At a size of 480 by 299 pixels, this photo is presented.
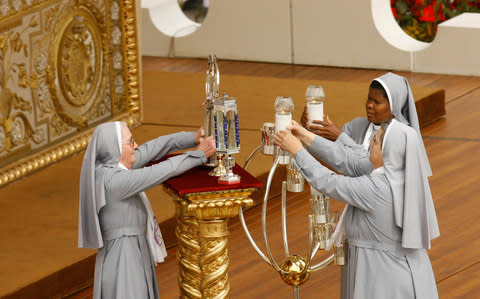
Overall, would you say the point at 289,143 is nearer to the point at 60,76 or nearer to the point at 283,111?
the point at 283,111

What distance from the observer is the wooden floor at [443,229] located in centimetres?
724

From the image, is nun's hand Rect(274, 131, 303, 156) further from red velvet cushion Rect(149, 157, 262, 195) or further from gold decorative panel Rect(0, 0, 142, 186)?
gold decorative panel Rect(0, 0, 142, 186)

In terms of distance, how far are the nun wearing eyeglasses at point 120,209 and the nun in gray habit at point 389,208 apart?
2.18 feet

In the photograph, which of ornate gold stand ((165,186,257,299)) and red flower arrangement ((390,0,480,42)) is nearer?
ornate gold stand ((165,186,257,299))

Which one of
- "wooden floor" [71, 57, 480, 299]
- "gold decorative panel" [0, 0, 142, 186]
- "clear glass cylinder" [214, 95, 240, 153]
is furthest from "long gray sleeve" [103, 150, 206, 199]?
"gold decorative panel" [0, 0, 142, 186]

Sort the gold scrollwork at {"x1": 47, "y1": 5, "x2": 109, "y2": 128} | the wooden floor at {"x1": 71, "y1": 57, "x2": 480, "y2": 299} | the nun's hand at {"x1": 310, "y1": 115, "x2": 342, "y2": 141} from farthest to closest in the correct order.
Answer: the gold scrollwork at {"x1": 47, "y1": 5, "x2": 109, "y2": 128}, the wooden floor at {"x1": 71, "y1": 57, "x2": 480, "y2": 299}, the nun's hand at {"x1": 310, "y1": 115, "x2": 342, "y2": 141}

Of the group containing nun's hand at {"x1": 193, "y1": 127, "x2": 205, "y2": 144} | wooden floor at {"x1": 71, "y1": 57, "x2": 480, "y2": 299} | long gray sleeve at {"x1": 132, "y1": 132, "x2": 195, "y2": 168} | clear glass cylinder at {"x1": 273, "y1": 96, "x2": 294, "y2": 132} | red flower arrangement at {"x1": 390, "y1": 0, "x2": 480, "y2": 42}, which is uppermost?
red flower arrangement at {"x1": 390, "y1": 0, "x2": 480, "y2": 42}

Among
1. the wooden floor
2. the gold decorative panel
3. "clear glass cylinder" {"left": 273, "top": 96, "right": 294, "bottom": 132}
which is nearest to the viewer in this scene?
"clear glass cylinder" {"left": 273, "top": 96, "right": 294, "bottom": 132}

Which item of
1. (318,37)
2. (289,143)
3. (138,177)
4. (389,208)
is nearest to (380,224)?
(389,208)

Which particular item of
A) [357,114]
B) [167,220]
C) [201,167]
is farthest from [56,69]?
[201,167]

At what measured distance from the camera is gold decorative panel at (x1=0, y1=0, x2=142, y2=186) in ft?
27.7

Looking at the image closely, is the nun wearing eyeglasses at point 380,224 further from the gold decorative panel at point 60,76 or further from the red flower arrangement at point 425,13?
the red flower arrangement at point 425,13

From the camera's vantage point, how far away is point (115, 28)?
948cm

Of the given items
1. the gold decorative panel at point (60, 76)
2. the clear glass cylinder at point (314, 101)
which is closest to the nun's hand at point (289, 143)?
the clear glass cylinder at point (314, 101)
